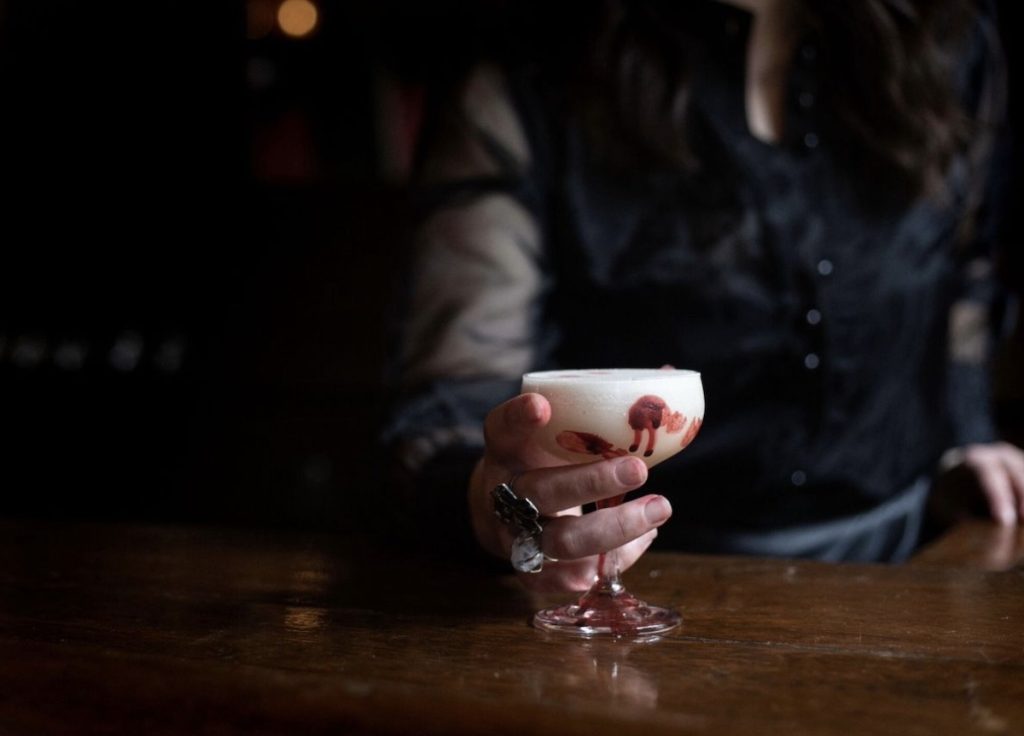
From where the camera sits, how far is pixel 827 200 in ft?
5.82

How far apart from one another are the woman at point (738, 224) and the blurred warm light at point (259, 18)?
2840mm

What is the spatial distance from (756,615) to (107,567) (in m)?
0.76

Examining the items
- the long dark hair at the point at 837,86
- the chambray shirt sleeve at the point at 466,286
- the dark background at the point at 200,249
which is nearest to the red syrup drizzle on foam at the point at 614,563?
the chambray shirt sleeve at the point at 466,286

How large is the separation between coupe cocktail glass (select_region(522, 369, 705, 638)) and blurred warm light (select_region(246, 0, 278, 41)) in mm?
3658

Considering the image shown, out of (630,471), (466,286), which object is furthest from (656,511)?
(466,286)

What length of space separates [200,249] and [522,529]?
3.41m

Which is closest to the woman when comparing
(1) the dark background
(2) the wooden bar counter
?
(2) the wooden bar counter

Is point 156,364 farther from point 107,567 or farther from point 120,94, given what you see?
point 107,567

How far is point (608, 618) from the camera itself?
1.03 metres

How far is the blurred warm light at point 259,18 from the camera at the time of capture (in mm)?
4324

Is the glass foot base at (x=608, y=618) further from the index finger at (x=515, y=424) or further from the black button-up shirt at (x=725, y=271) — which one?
the black button-up shirt at (x=725, y=271)

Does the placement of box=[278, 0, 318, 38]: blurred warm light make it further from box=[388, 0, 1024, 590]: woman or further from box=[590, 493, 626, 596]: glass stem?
box=[590, 493, 626, 596]: glass stem

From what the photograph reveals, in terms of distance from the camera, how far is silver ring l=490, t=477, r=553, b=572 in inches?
39.8

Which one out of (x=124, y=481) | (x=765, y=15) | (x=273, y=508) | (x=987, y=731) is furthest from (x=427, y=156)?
(x=124, y=481)
